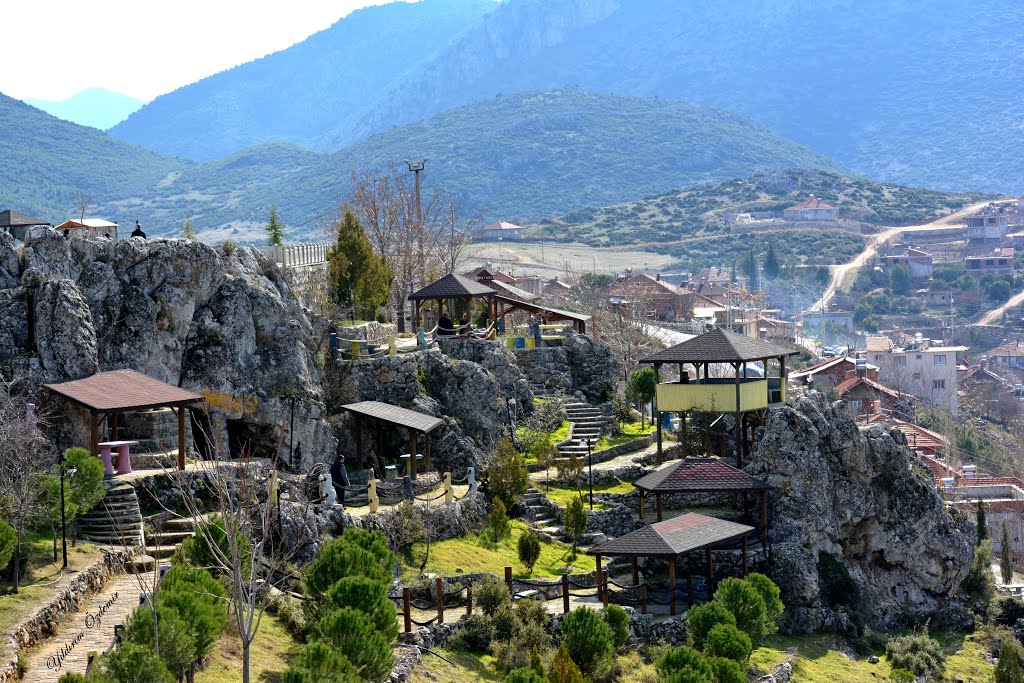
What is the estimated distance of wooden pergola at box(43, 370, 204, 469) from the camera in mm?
33594

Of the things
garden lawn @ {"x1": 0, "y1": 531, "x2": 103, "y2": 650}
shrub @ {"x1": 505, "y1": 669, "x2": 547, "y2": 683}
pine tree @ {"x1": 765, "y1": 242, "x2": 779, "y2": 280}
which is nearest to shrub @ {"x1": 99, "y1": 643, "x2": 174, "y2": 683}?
garden lawn @ {"x1": 0, "y1": 531, "x2": 103, "y2": 650}

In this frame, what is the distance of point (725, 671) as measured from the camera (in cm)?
3005

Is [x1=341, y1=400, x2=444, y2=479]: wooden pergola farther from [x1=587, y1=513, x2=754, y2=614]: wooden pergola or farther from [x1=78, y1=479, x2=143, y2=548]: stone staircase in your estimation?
[x1=78, y1=479, x2=143, y2=548]: stone staircase

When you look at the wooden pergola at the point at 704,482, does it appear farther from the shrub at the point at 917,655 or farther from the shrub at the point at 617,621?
the shrub at the point at 617,621

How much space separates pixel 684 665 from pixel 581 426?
18.8 metres

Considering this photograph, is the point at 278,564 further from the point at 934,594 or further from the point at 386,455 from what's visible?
the point at 934,594

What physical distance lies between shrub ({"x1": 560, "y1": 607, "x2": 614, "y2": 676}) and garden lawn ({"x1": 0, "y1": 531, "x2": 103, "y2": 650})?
9.88 metres

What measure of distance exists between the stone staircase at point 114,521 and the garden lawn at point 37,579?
74 cm

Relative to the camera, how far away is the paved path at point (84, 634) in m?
23.1

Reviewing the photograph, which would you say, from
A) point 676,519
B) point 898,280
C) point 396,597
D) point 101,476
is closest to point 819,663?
point 676,519

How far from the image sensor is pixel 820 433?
1620 inches

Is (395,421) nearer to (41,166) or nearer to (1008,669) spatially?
(1008,669)

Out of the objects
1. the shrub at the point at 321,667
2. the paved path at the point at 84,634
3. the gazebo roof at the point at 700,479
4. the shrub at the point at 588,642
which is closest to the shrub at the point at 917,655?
the gazebo roof at the point at 700,479

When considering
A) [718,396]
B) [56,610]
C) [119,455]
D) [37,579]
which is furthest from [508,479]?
[56,610]
